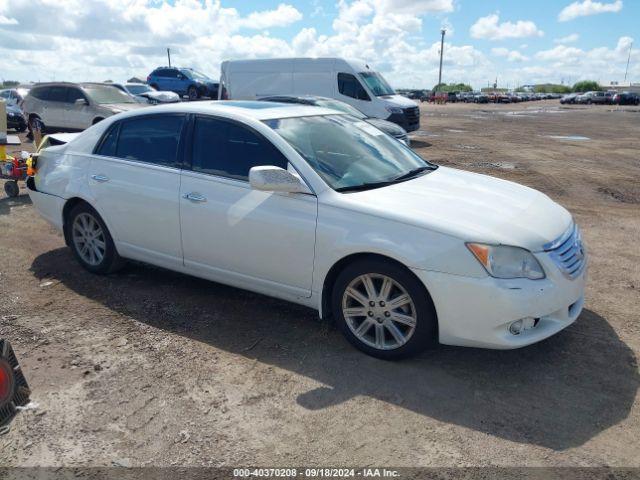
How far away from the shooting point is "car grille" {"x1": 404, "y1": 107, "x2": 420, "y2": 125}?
17.9 metres

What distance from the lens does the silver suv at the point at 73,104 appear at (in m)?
14.9

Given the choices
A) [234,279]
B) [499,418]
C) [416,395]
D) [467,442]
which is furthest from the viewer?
[234,279]

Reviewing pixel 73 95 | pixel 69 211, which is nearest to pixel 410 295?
pixel 69 211

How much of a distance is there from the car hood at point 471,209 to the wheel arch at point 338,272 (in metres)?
0.27

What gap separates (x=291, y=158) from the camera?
411 cm

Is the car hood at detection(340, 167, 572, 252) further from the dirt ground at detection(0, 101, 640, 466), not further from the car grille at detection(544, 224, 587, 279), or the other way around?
the dirt ground at detection(0, 101, 640, 466)

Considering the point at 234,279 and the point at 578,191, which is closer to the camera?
the point at 234,279

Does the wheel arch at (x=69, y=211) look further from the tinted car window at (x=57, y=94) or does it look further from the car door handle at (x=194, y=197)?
the tinted car window at (x=57, y=94)

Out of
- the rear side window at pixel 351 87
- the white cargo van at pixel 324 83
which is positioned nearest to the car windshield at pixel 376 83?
the white cargo van at pixel 324 83

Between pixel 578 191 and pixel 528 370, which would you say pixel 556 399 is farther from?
pixel 578 191

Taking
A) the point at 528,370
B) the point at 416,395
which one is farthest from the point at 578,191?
the point at 416,395

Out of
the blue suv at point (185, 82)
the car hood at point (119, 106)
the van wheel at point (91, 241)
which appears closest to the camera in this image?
the van wheel at point (91, 241)

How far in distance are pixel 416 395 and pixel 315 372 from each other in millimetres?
680

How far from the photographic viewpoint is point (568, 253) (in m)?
3.78
